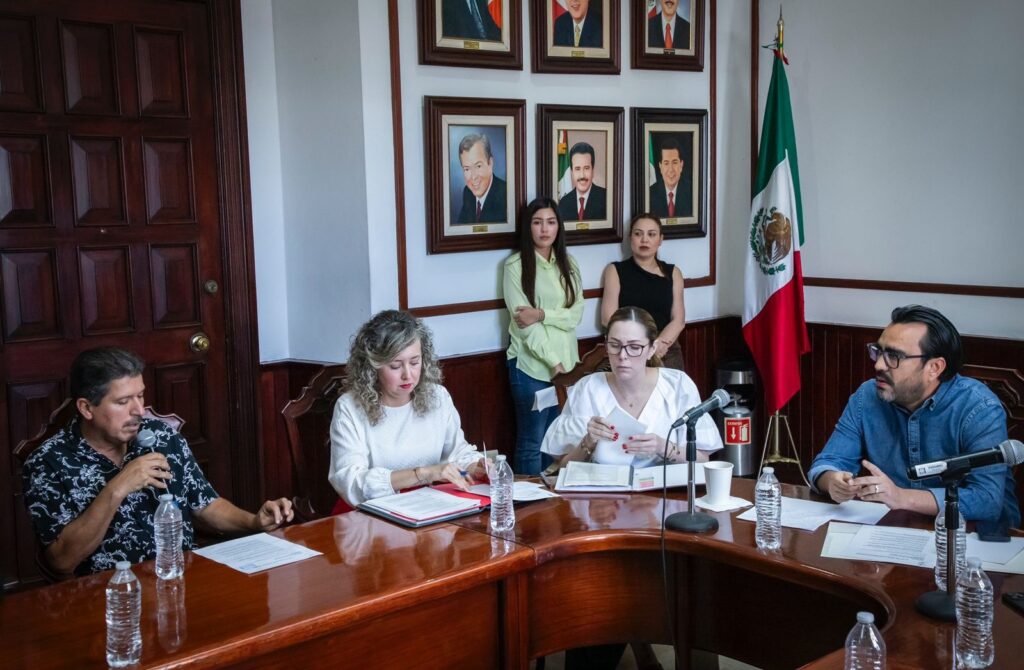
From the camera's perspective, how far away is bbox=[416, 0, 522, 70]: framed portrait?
15.1ft

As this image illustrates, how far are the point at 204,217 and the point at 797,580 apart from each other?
297cm

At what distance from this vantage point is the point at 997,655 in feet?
6.15

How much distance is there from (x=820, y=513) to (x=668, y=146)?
3270 mm

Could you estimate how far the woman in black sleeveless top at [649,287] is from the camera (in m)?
5.35

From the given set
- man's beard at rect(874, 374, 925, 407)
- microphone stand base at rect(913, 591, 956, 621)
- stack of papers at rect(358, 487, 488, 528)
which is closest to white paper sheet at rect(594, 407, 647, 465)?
stack of papers at rect(358, 487, 488, 528)

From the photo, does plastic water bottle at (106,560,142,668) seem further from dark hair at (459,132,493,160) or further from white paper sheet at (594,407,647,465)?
dark hair at (459,132,493,160)

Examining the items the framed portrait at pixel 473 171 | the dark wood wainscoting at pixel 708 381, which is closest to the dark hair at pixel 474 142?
the framed portrait at pixel 473 171

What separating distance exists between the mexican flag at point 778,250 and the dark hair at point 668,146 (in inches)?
17.0

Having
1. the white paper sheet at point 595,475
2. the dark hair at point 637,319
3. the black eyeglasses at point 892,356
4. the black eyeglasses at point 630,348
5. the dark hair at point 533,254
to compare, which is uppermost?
the dark hair at point 533,254

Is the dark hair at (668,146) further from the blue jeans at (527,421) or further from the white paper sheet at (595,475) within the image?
the white paper sheet at (595,475)

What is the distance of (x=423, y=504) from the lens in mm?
2863

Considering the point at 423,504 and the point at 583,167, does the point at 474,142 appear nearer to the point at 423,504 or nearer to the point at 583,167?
the point at 583,167

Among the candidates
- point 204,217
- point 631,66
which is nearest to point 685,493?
point 204,217

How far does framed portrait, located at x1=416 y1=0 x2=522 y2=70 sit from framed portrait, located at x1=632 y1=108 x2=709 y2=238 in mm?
896
